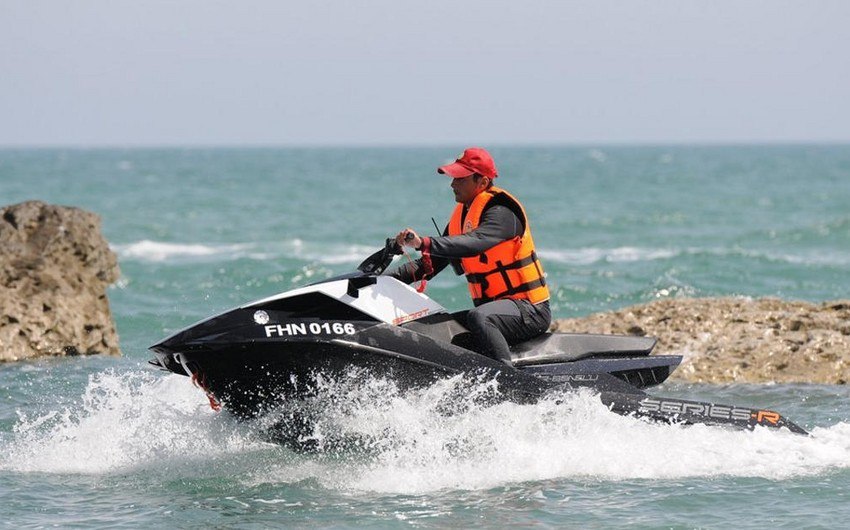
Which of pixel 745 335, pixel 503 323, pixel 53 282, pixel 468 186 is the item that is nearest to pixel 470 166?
pixel 468 186

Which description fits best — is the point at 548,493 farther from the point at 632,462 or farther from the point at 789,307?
the point at 789,307

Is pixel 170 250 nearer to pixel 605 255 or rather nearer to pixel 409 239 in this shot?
pixel 605 255

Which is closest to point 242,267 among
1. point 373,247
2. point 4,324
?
point 373,247

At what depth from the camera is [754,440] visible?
7.46m

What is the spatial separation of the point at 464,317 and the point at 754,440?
1835mm

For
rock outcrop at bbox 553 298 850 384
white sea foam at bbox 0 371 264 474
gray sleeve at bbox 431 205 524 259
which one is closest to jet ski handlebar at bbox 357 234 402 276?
Result: gray sleeve at bbox 431 205 524 259

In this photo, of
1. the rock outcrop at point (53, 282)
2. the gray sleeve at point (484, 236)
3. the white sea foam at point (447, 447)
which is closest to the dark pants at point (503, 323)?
the white sea foam at point (447, 447)

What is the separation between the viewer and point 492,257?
739 cm

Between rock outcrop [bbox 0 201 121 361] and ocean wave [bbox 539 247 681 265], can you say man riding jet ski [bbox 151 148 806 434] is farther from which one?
ocean wave [bbox 539 247 681 265]

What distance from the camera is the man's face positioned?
24.2 ft

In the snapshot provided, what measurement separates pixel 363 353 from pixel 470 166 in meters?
1.28

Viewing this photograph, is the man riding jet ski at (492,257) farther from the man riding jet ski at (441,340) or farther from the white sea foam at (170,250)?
the white sea foam at (170,250)

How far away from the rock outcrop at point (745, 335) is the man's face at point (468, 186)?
12.4 ft

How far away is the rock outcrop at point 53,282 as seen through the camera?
11356 millimetres
